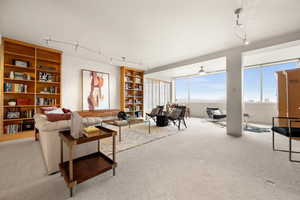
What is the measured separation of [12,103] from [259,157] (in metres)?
5.78

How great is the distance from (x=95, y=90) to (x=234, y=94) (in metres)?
4.94

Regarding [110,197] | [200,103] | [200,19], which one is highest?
[200,19]

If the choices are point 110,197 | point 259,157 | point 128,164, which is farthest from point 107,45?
point 259,157

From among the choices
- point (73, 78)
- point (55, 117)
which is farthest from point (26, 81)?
point (55, 117)

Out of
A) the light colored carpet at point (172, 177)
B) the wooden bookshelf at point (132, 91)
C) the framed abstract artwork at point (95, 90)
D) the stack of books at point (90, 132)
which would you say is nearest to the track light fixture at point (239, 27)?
the light colored carpet at point (172, 177)

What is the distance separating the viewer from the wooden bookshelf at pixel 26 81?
304 cm

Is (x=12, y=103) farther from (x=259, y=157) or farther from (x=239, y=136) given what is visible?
(x=239, y=136)

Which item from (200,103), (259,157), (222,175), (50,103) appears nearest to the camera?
(222,175)

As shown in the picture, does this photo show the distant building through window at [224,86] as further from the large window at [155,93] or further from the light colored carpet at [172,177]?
the light colored carpet at [172,177]

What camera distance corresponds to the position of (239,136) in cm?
332

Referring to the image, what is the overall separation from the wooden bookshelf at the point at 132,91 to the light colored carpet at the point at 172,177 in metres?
3.49

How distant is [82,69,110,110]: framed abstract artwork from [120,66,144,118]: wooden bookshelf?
2.34 ft

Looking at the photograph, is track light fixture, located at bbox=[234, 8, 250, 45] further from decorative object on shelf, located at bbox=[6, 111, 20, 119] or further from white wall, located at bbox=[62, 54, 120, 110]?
decorative object on shelf, located at bbox=[6, 111, 20, 119]

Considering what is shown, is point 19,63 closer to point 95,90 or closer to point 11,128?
point 11,128
